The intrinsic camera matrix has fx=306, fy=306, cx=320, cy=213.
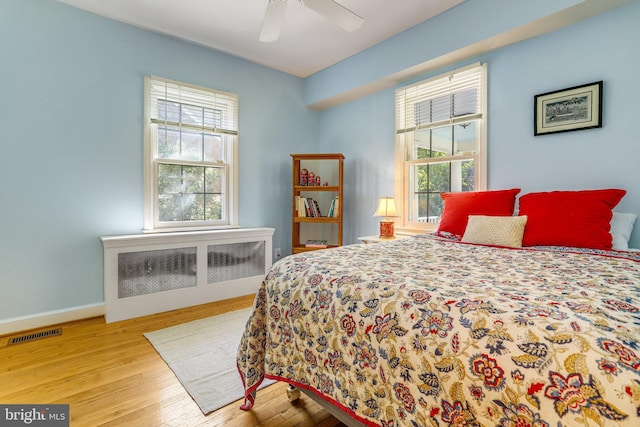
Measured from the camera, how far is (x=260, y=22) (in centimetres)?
287

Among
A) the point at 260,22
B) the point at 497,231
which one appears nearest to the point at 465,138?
the point at 497,231

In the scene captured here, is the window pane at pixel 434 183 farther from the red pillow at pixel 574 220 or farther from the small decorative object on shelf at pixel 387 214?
the red pillow at pixel 574 220

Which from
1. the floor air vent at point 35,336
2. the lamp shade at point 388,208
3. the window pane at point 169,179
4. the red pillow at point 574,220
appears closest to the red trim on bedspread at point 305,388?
the red pillow at point 574,220

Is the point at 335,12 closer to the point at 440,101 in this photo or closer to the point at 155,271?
the point at 440,101

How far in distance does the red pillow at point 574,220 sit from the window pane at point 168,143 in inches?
127

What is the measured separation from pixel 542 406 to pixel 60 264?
3332 millimetres

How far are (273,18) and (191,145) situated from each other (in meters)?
1.71

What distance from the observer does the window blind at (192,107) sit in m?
3.08

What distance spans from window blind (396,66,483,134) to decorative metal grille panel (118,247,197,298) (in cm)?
264

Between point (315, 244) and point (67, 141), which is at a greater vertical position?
point (67, 141)

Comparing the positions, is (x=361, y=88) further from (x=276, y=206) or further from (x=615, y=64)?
(x=615, y=64)

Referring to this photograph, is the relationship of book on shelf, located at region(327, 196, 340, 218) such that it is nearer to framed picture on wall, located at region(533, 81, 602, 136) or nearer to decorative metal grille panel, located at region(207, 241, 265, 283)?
decorative metal grille panel, located at region(207, 241, 265, 283)

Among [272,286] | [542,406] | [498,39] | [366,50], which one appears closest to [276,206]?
[366,50]

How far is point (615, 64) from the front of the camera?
81.2 inches
